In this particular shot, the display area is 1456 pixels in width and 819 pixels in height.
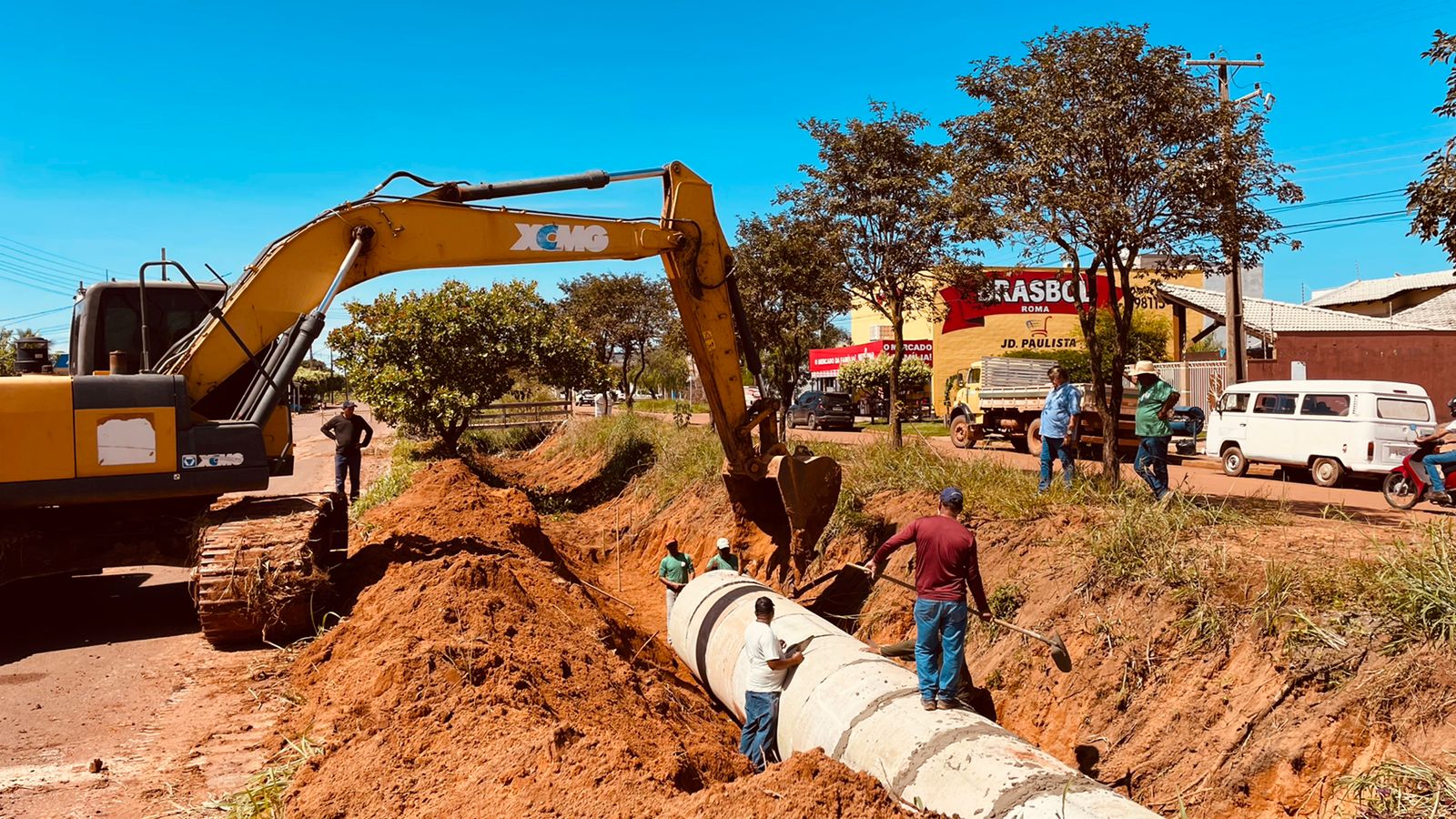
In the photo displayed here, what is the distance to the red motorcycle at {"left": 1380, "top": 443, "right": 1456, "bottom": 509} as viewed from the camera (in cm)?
1189

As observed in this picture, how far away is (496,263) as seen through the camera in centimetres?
960

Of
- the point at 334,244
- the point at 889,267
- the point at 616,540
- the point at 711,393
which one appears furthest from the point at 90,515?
the point at 889,267

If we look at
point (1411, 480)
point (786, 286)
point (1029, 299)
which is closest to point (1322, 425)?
point (1411, 480)

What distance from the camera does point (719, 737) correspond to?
A: 7652mm

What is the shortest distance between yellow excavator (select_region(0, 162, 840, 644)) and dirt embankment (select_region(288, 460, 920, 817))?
3.23 ft

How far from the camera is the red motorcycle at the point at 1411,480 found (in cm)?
1189

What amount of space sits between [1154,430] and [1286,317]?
2750 centimetres

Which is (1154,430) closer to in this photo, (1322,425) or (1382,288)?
(1322,425)

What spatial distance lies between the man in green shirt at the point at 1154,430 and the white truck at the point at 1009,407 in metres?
8.18

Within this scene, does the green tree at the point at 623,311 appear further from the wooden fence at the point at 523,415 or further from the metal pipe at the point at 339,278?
the metal pipe at the point at 339,278

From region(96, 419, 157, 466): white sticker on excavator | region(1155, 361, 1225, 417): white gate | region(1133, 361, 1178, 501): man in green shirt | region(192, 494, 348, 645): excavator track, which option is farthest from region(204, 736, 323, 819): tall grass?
region(1155, 361, 1225, 417): white gate

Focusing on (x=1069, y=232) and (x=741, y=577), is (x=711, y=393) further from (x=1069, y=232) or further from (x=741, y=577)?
(x=1069, y=232)

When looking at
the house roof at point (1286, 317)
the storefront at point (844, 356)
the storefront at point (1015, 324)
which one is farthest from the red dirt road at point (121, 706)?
the storefront at point (1015, 324)

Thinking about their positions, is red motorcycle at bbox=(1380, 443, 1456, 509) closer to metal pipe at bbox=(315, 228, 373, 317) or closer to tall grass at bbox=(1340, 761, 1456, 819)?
tall grass at bbox=(1340, 761, 1456, 819)
